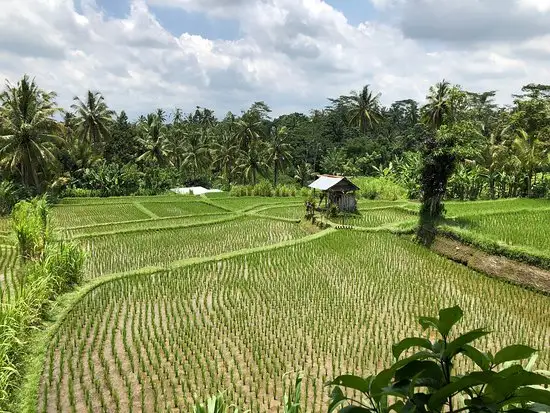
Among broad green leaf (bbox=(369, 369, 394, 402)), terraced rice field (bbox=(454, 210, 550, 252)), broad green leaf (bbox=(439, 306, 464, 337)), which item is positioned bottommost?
terraced rice field (bbox=(454, 210, 550, 252))

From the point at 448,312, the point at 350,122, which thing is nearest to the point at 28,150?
the point at 448,312

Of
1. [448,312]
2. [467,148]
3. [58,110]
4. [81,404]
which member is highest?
[58,110]

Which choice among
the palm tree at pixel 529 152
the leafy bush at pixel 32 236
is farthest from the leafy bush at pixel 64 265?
the palm tree at pixel 529 152

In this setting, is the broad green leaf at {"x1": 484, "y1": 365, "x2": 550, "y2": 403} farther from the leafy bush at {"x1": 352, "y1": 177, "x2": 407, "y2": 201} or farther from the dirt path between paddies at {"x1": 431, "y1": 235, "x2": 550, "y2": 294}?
the leafy bush at {"x1": 352, "y1": 177, "x2": 407, "y2": 201}

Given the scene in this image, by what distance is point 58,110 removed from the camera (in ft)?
87.2

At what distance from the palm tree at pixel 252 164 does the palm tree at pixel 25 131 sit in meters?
15.4

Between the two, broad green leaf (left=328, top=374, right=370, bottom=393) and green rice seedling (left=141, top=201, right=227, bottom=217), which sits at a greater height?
broad green leaf (left=328, top=374, right=370, bottom=393)

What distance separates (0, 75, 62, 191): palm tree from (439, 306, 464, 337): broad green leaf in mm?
25839

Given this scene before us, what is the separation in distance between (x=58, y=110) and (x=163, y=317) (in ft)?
73.1

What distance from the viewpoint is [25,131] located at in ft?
75.7

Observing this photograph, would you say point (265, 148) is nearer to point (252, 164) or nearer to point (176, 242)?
point (252, 164)

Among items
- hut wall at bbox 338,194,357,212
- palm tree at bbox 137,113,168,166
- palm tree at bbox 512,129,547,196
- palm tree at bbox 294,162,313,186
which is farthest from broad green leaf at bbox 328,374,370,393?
palm tree at bbox 294,162,313,186

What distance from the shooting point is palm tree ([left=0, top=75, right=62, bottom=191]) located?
2314 cm

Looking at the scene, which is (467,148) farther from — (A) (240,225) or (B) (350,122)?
(B) (350,122)
